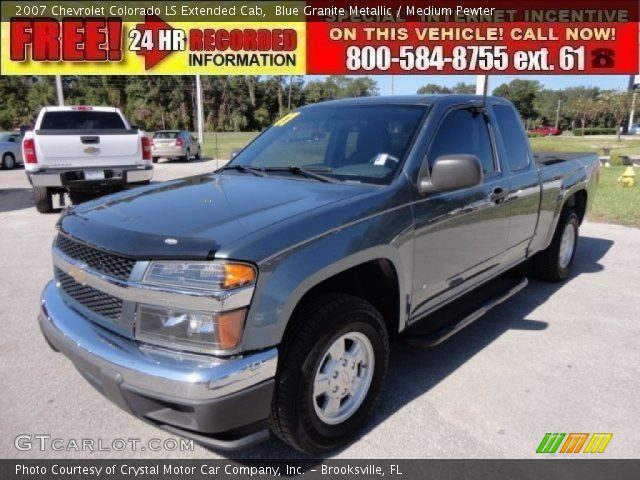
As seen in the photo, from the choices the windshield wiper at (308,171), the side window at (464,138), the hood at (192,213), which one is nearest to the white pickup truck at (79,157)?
the hood at (192,213)

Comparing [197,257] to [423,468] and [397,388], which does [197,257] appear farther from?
[397,388]

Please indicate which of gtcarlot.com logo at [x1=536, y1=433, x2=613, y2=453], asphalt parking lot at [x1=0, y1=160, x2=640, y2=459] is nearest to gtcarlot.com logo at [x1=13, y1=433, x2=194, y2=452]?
asphalt parking lot at [x1=0, y1=160, x2=640, y2=459]

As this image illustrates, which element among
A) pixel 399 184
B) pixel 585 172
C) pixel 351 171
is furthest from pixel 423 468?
pixel 585 172

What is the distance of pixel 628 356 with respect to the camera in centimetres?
385

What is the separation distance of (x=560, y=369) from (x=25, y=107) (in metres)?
67.0

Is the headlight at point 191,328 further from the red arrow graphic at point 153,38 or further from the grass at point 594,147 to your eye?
the red arrow graphic at point 153,38

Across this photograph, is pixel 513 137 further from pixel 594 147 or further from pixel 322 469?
pixel 594 147

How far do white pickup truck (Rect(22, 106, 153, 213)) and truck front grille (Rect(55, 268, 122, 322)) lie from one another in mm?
6726

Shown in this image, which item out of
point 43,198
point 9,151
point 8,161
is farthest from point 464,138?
point 8,161

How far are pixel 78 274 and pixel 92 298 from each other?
143 mm

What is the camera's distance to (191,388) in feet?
6.85

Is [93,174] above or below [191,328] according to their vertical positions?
above

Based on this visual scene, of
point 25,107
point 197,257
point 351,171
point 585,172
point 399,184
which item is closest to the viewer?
point 197,257

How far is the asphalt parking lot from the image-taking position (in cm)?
281
